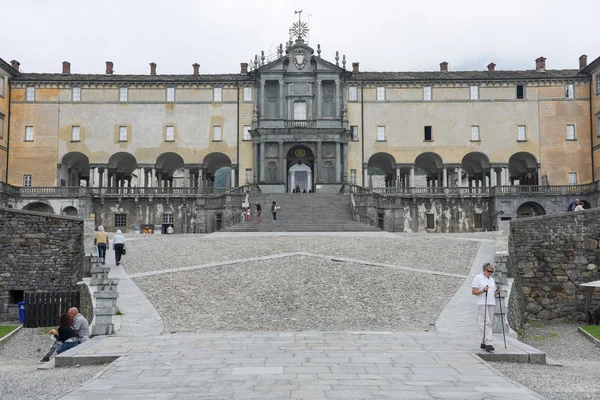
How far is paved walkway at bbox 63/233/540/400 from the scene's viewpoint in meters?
7.95

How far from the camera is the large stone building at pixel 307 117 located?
50.2 meters

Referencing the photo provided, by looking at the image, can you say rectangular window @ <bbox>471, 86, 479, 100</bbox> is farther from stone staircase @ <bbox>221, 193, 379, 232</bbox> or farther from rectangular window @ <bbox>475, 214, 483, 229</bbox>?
stone staircase @ <bbox>221, 193, 379, 232</bbox>

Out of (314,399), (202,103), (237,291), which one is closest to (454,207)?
(202,103)

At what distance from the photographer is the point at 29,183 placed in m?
49.5

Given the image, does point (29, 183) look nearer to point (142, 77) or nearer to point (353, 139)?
point (142, 77)

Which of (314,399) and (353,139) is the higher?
(353,139)

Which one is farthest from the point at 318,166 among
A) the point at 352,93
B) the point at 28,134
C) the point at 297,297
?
the point at 297,297

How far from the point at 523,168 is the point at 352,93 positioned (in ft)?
58.5

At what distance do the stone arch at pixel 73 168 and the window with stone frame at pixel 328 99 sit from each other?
73.4 ft

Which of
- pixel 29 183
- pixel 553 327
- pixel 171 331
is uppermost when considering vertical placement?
pixel 29 183

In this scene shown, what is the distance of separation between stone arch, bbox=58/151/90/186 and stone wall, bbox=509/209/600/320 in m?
41.0

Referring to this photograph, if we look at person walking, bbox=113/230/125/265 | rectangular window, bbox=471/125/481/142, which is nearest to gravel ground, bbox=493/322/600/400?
person walking, bbox=113/230/125/265

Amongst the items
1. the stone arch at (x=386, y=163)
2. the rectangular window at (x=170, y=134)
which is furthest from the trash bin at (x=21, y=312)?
the stone arch at (x=386, y=163)

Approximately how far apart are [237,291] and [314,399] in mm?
9390
